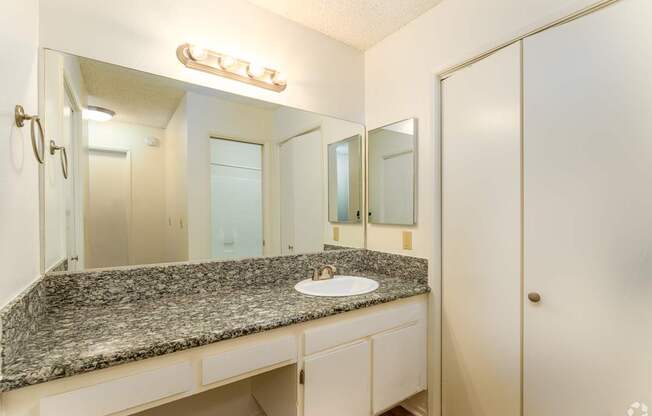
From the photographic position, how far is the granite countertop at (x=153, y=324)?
0.77 meters

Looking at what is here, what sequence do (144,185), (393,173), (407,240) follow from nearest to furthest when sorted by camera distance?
1. (144,185)
2. (407,240)
3. (393,173)

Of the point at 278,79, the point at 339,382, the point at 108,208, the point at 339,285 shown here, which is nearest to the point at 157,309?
the point at 108,208

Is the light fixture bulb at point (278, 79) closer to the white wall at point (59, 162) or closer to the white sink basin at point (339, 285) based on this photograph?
the white wall at point (59, 162)

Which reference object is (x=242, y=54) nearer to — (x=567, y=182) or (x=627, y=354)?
(x=567, y=182)

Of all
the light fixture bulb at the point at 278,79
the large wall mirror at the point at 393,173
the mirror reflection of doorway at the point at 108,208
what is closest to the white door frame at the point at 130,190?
the mirror reflection of doorway at the point at 108,208

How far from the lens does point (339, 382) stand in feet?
4.18

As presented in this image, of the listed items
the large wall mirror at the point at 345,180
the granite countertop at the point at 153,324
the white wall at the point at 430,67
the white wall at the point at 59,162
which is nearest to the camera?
the granite countertop at the point at 153,324

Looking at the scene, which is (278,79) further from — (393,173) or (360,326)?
(360,326)

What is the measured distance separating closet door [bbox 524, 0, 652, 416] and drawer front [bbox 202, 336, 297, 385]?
106 centimetres

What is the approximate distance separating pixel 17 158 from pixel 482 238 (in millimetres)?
1863

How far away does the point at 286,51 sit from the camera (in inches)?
68.0

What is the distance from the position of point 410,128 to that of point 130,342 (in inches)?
66.3

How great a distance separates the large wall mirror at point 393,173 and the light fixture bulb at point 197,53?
1146 mm

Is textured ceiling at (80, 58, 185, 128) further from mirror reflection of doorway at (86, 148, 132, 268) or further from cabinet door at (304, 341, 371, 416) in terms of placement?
cabinet door at (304, 341, 371, 416)
